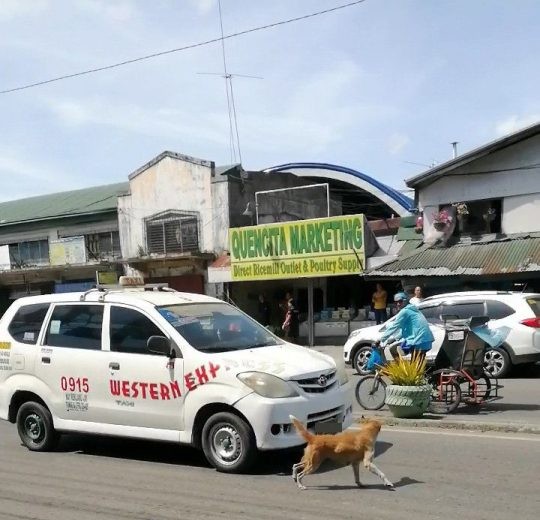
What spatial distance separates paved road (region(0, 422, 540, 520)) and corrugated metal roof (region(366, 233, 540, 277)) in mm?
10112

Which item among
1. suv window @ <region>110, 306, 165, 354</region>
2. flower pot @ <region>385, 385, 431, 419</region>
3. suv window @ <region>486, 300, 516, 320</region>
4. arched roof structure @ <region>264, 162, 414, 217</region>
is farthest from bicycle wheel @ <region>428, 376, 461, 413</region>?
arched roof structure @ <region>264, 162, 414, 217</region>

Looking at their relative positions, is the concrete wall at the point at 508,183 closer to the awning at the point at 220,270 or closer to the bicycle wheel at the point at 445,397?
the awning at the point at 220,270

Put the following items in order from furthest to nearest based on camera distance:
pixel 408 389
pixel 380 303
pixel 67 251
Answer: pixel 67 251, pixel 380 303, pixel 408 389

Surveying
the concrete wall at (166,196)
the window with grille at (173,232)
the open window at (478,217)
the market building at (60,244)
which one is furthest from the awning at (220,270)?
the open window at (478,217)

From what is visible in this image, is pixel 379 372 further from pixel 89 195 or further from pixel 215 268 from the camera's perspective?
pixel 89 195

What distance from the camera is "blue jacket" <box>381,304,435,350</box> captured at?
9.49 m

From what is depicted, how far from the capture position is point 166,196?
2612 cm

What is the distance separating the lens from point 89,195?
33.5 metres

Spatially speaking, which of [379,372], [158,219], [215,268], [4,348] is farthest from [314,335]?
[4,348]

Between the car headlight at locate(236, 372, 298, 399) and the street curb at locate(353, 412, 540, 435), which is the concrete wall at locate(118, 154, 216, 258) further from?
the car headlight at locate(236, 372, 298, 399)

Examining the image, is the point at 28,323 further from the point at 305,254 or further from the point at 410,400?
the point at 305,254

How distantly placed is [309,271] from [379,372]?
40.2 feet

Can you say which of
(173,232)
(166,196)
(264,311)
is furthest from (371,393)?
(166,196)

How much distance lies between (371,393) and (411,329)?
110 cm
